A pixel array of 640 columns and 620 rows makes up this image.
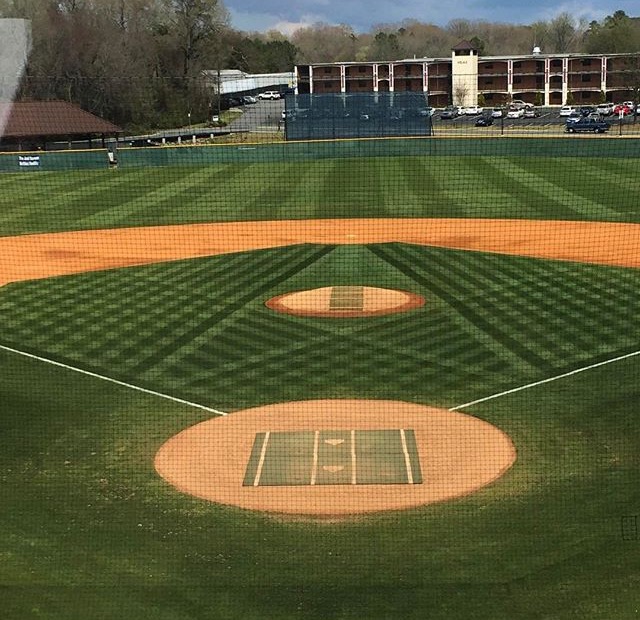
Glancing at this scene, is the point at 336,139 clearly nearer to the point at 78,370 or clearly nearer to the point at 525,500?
→ the point at 78,370

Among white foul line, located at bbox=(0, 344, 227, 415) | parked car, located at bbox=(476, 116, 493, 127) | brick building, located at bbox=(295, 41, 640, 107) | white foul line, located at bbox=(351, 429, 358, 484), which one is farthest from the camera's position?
brick building, located at bbox=(295, 41, 640, 107)

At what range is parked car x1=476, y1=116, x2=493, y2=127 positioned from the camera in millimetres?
29250

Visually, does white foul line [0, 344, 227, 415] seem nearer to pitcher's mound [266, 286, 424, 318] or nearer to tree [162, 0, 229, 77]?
pitcher's mound [266, 286, 424, 318]

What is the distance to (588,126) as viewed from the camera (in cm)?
2684

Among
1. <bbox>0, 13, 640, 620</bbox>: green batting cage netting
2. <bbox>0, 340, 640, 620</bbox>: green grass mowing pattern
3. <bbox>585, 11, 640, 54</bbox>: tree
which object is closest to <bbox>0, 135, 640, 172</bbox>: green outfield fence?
<bbox>0, 13, 640, 620</bbox>: green batting cage netting

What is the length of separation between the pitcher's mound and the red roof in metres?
19.5

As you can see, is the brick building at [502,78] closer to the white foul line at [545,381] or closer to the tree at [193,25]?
the tree at [193,25]

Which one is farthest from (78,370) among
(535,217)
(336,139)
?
(336,139)

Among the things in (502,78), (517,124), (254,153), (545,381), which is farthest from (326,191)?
(502,78)

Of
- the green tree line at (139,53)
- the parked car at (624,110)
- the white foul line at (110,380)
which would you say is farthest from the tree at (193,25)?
the white foul line at (110,380)

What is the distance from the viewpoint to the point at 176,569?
638 cm

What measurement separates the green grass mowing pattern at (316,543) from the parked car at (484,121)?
70.2 ft

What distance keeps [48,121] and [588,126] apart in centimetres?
1846

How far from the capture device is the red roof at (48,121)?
30969mm
